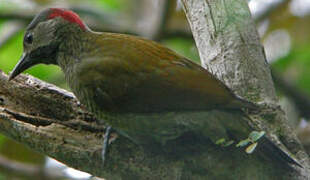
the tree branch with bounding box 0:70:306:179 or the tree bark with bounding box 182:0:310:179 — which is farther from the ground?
the tree bark with bounding box 182:0:310:179

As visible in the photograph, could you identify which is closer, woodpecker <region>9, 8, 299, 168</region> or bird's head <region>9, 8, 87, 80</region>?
woodpecker <region>9, 8, 299, 168</region>

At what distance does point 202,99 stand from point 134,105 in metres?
0.41

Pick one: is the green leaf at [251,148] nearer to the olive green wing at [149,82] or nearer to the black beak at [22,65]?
the olive green wing at [149,82]

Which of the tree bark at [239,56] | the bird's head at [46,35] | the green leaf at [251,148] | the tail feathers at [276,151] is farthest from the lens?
the bird's head at [46,35]

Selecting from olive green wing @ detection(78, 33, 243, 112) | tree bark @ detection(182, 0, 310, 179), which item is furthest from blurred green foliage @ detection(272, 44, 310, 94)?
olive green wing @ detection(78, 33, 243, 112)

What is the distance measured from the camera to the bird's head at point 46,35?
158 inches

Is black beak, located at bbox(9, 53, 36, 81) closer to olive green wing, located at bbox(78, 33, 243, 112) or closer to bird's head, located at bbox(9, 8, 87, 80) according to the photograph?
bird's head, located at bbox(9, 8, 87, 80)

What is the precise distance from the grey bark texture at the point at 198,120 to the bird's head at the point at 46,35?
22 cm

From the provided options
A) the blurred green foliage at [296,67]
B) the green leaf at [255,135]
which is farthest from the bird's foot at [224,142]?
the blurred green foliage at [296,67]

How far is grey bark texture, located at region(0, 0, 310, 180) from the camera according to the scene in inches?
130

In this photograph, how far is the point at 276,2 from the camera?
7.00 m

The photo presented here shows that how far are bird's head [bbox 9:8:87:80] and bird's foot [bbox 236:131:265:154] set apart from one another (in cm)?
153

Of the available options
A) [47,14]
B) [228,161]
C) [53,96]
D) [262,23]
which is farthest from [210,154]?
[262,23]

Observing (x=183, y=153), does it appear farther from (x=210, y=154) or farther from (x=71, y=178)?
(x=71, y=178)
